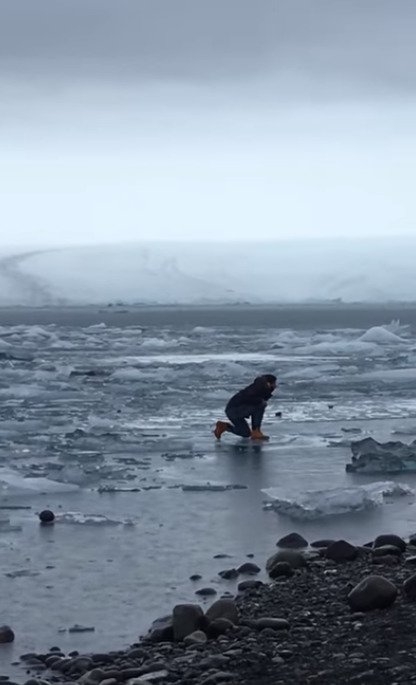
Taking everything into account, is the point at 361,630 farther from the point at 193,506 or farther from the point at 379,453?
the point at 379,453

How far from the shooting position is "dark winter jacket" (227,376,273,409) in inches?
659

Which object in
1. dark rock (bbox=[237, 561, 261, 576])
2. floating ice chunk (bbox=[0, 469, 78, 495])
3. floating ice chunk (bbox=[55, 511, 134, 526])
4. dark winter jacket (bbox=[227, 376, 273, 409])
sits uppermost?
dark winter jacket (bbox=[227, 376, 273, 409])

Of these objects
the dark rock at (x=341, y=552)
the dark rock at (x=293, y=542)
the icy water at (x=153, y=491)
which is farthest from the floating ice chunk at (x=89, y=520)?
the dark rock at (x=341, y=552)

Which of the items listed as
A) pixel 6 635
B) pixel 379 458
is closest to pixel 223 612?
pixel 6 635

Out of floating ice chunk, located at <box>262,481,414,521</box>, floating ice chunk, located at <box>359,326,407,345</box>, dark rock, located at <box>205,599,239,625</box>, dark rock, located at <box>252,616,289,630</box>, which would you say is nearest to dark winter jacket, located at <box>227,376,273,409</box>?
floating ice chunk, located at <box>262,481,414,521</box>

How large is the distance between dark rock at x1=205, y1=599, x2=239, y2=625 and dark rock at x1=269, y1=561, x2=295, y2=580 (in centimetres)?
118

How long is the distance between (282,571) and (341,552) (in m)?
0.50

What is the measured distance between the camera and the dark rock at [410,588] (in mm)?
7291

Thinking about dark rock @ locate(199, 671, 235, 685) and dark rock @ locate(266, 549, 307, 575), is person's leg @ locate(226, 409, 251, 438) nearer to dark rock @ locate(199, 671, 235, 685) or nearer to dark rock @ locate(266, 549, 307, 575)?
dark rock @ locate(266, 549, 307, 575)

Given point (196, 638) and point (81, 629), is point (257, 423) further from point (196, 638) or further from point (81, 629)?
point (196, 638)

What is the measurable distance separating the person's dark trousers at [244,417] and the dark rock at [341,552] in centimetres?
777

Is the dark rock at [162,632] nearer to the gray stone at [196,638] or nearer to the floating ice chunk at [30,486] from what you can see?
the gray stone at [196,638]

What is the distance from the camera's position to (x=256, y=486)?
41.8ft

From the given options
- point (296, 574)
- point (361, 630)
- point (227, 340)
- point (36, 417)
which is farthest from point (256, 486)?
point (227, 340)
